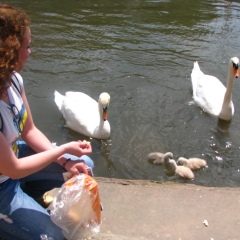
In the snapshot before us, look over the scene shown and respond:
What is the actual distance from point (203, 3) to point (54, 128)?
801 cm

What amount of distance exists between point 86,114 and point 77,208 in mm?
3342

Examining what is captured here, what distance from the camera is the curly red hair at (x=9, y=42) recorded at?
218cm

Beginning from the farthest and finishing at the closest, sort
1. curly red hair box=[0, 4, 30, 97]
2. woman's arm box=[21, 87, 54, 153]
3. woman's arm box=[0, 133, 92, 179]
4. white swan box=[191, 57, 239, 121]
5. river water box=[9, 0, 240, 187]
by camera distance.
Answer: white swan box=[191, 57, 239, 121] < river water box=[9, 0, 240, 187] < woman's arm box=[21, 87, 54, 153] < woman's arm box=[0, 133, 92, 179] < curly red hair box=[0, 4, 30, 97]

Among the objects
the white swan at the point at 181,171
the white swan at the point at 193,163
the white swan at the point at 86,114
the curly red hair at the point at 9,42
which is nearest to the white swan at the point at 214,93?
the white swan at the point at 193,163

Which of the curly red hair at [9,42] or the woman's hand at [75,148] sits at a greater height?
the curly red hair at [9,42]

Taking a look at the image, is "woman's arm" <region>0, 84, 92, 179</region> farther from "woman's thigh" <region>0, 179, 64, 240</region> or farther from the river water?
the river water

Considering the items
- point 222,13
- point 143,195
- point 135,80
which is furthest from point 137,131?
point 222,13

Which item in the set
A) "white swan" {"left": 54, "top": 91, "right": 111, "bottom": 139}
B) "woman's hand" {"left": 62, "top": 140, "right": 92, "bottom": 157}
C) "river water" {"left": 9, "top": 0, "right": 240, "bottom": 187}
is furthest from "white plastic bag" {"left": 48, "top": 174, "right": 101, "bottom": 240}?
"white swan" {"left": 54, "top": 91, "right": 111, "bottom": 139}

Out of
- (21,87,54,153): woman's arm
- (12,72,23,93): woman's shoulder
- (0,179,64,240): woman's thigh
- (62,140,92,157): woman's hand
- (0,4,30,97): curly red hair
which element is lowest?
(0,179,64,240): woman's thigh

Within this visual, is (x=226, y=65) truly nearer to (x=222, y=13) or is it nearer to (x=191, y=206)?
(x=222, y=13)

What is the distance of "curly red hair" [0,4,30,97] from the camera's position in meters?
2.18

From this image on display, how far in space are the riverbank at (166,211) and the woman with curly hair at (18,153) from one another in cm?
53

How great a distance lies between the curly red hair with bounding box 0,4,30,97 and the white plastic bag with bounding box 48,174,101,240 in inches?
30.1

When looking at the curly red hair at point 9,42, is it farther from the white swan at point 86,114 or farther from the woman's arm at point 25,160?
the white swan at point 86,114
